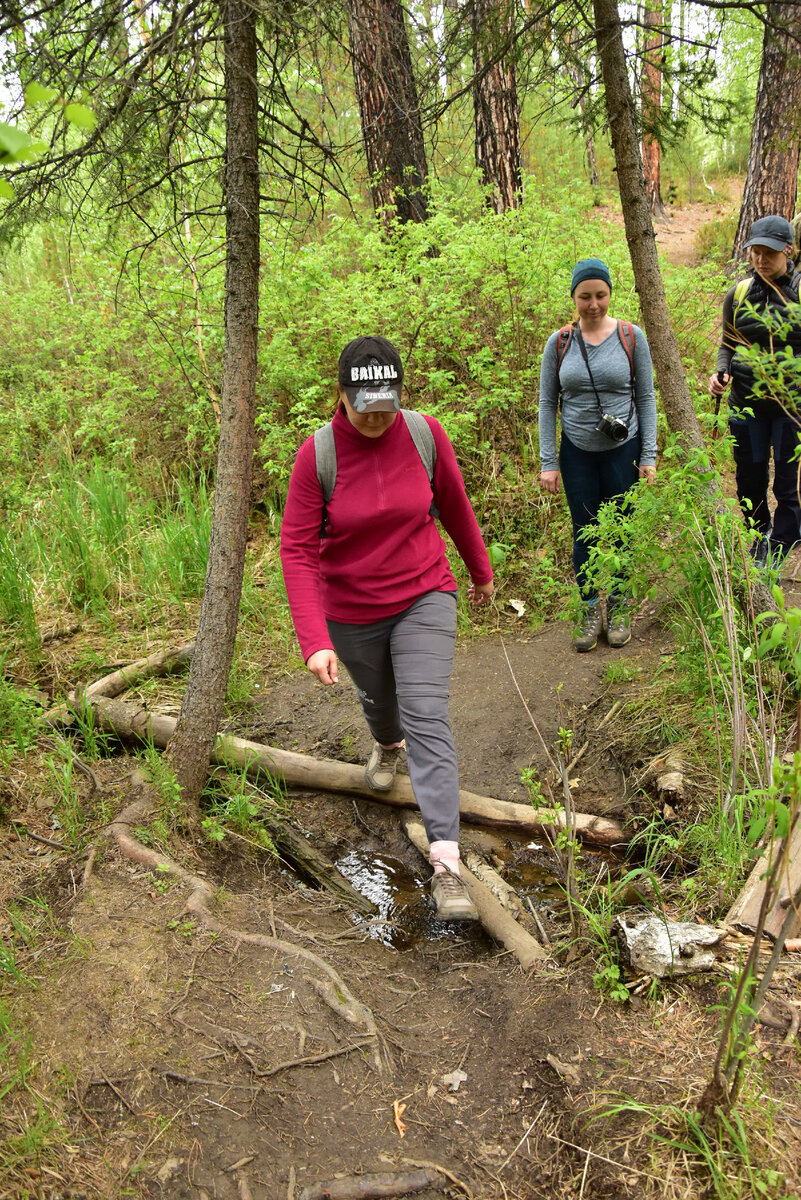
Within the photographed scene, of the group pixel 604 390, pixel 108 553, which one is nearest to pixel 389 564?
pixel 604 390

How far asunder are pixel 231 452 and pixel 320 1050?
8.20 ft

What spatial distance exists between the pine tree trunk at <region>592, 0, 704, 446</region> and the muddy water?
2.27 m

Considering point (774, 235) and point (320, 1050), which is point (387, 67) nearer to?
point (774, 235)

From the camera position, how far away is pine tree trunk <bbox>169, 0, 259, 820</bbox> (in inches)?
139

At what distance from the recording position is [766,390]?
4.58m

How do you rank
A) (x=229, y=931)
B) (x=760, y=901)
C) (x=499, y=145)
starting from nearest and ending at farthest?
(x=760, y=901) < (x=229, y=931) < (x=499, y=145)

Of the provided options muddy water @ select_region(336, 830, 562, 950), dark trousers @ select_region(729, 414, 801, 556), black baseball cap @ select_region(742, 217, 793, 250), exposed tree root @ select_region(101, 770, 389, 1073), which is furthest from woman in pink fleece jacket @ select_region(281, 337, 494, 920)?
dark trousers @ select_region(729, 414, 801, 556)

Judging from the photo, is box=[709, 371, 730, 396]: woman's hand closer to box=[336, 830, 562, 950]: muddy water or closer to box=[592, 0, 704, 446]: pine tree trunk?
box=[592, 0, 704, 446]: pine tree trunk

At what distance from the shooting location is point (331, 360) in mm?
7762

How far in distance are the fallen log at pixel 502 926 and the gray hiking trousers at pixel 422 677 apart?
226mm

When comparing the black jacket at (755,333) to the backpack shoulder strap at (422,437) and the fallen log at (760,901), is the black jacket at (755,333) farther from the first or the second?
the fallen log at (760,901)

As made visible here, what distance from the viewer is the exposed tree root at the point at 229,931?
2.69 m

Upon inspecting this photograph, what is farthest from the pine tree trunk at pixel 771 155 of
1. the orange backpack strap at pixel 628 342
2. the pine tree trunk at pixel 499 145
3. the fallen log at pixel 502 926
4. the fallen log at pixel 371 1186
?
the fallen log at pixel 371 1186

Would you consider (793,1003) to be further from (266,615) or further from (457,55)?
(457,55)
